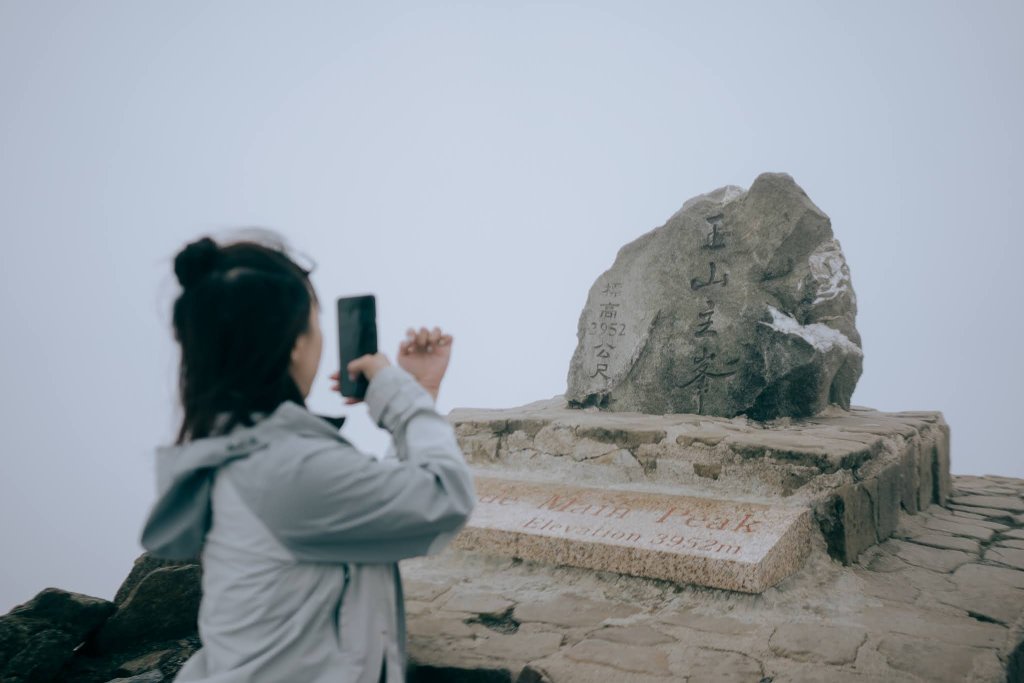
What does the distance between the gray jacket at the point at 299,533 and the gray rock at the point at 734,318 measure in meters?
3.94

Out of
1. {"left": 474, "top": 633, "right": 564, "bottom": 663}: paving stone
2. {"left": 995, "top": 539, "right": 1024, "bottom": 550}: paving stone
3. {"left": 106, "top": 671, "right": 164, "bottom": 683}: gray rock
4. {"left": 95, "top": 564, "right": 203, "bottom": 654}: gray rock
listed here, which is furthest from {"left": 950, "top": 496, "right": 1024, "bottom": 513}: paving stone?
{"left": 106, "top": 671, "right": 164, "bottom": 683}: gray rock

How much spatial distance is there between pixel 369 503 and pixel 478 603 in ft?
7.28

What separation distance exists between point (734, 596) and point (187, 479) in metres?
2.46

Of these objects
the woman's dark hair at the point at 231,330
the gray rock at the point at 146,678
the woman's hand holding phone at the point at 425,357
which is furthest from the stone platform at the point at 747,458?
the woman's dark hair at the point at 231,330

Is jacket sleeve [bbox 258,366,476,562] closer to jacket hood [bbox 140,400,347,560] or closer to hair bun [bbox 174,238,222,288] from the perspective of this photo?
jacket hood [bbox 140,400,347,560]

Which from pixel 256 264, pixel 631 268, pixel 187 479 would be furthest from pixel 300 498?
pixel 631 268

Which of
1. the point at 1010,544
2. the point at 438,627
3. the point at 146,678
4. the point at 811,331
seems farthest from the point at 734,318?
the point at 146,678

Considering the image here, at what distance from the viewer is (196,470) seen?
1.21 meters

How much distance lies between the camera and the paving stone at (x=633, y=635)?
9.02 ft

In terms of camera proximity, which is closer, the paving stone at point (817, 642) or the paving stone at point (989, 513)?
the paving stone at point (817, 642)

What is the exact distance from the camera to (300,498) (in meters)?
1.16

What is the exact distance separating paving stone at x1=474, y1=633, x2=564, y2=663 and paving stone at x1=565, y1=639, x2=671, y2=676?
0.09 m

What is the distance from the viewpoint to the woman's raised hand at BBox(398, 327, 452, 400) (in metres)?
1.48

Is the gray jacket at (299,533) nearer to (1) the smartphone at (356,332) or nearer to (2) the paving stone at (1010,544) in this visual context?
(1) the smartphone at (356,332)
